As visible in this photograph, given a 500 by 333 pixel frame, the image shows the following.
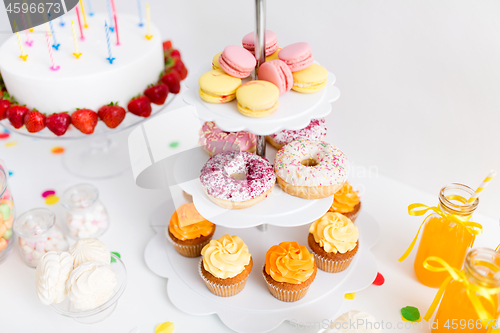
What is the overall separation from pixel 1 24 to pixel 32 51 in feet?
2.68

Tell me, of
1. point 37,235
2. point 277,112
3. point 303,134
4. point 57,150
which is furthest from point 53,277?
point 57,150

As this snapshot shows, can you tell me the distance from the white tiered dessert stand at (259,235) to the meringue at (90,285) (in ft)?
0.84

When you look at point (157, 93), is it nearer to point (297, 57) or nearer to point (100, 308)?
point (297, 57)

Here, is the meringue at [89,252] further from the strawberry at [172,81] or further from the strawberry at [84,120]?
the strawberry at [172,81]

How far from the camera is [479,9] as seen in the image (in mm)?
1507

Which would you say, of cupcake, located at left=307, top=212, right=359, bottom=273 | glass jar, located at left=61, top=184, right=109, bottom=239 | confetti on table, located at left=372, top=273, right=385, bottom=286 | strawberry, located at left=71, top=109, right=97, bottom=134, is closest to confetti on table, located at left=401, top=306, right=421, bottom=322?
confetti on table, located at left=372, top=273, right=385, bottom=286

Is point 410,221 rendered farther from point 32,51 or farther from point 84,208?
point 32,51

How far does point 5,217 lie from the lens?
1.64m

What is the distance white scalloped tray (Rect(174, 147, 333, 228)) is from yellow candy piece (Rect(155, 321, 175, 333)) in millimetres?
408

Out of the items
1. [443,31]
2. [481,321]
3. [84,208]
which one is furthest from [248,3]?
[481,321]

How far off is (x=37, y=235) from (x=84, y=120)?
452 mm

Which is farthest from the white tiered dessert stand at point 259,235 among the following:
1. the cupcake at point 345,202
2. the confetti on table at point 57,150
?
the confetti on table at point 57,150

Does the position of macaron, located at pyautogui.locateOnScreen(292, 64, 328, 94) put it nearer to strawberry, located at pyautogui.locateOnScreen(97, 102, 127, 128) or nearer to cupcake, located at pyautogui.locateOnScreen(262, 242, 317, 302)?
cupcake, located at pyautogui.locateOnScreen(262, 242, 317, 302)

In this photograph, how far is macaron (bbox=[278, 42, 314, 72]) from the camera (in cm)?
131
